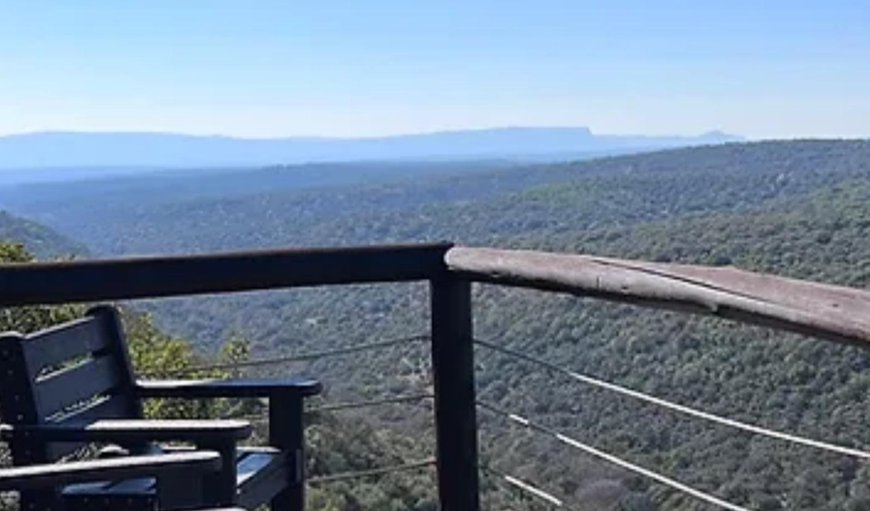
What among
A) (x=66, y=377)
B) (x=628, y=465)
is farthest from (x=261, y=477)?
(x=628, y=465)

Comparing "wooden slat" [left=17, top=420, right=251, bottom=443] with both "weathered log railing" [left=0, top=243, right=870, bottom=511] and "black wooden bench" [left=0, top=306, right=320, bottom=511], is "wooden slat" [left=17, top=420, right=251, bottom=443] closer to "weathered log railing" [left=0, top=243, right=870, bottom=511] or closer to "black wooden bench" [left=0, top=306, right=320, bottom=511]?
"black wooden bench" [left=0, top=306, right=320, bottom=511]

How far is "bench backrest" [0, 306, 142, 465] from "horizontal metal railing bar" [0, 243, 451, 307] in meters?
0.09

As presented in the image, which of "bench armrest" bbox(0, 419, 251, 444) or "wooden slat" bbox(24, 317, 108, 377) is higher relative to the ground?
"wooden slat" bbox(24, 317, 108, 377)

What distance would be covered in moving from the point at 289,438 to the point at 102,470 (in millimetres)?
783

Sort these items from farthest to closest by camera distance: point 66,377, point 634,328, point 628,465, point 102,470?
point 634,328 < point 66,377 < point 628,465 < point 102,470

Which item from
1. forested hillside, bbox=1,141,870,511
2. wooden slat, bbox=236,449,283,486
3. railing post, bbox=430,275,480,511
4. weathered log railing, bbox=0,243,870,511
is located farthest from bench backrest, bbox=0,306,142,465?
forested hillside, bbox=1,141,870,511

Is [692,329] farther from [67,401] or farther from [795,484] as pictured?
[67,401]

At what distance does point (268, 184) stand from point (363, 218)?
5587 cm

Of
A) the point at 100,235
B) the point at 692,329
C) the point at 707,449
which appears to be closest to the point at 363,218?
the point at 100,235

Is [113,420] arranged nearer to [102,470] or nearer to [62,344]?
[62,344]

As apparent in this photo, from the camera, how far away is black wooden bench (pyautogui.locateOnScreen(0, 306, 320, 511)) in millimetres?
2311

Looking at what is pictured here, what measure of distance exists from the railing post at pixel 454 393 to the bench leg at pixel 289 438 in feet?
0.99

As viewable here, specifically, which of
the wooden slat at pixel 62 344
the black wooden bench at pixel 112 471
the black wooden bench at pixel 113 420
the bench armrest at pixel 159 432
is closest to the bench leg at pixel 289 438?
the black wooden bench at pixel 113 420

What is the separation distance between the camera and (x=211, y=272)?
9.07ft
